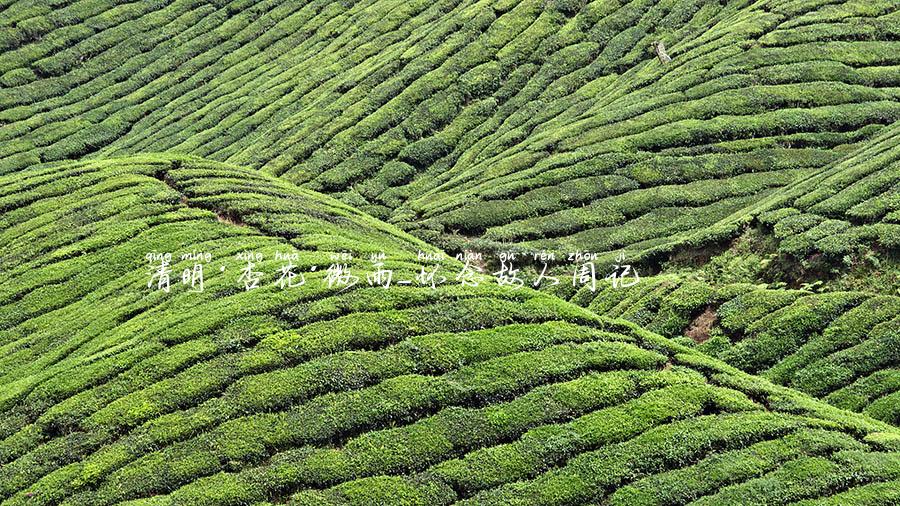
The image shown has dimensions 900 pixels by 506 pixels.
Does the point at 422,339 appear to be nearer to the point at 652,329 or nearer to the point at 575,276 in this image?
the point at 652,329

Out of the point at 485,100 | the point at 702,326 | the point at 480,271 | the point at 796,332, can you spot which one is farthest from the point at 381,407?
the point at 485,100

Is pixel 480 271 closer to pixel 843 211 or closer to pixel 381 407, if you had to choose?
pixel 381 407

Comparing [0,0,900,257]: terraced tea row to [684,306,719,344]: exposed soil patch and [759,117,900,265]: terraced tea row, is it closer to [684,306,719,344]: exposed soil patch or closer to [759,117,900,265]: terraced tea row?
[759,117,900,265]: terraced tea row

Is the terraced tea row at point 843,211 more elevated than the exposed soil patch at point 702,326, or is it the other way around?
the terraced tea row at point 843,211

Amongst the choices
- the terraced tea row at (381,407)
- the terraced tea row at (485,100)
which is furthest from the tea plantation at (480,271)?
the terraced tea row at (485,100)

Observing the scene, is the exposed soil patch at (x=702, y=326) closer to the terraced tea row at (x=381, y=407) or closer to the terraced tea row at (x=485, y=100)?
the terraced tea row at (x=381, y=407)
